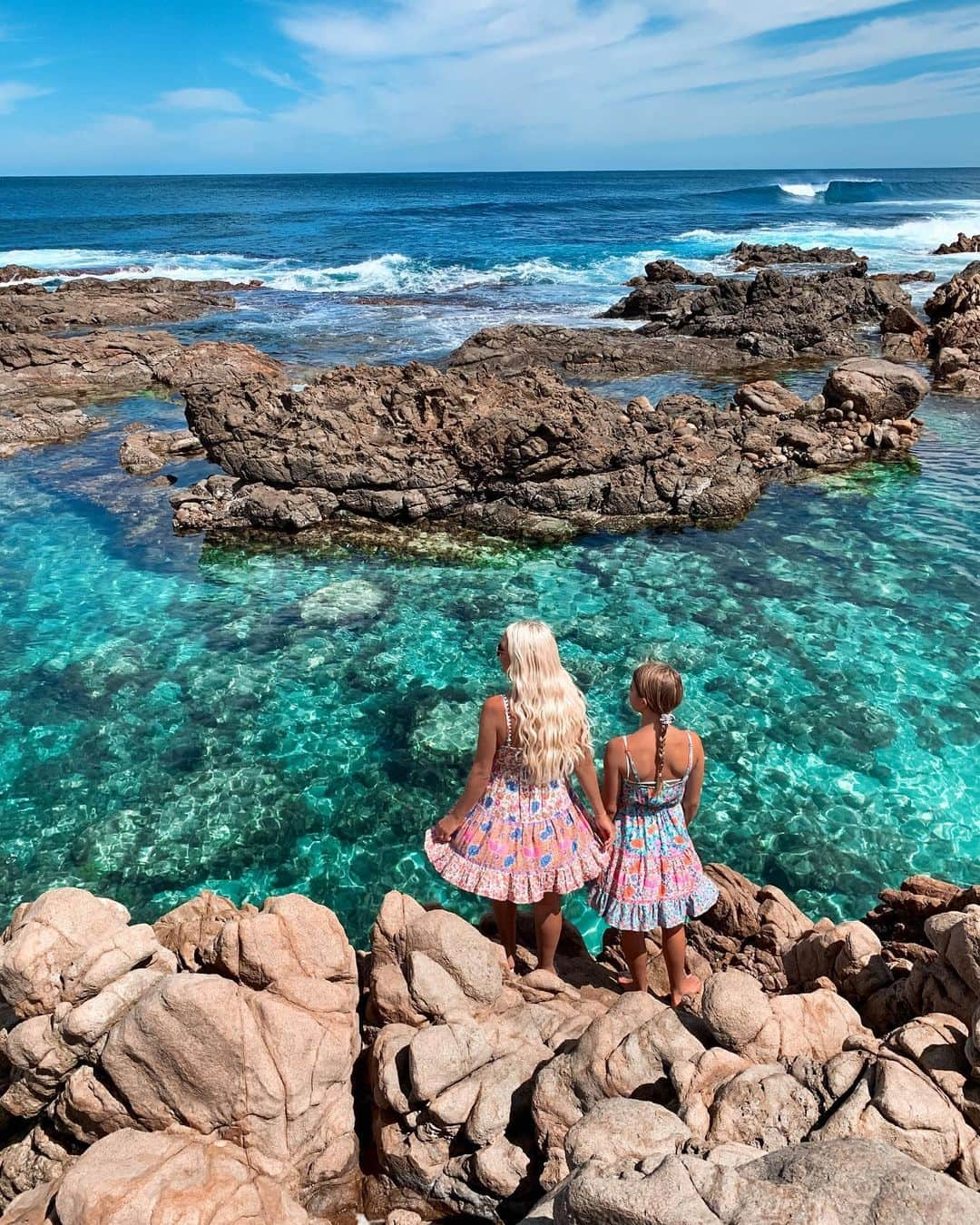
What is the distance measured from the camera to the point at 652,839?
553cm

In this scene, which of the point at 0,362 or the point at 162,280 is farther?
the point at 162,280

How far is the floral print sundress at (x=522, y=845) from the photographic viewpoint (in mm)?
5570

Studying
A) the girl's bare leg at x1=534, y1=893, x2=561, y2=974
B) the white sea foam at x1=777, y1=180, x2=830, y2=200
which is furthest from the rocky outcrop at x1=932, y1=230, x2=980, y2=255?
the white sea foam at x1=777, y1=180, x2=830, y2=200

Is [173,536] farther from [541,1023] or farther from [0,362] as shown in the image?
[0,362]

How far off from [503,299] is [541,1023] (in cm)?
4476

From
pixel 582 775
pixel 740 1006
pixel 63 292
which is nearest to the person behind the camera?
pixel 740 1006

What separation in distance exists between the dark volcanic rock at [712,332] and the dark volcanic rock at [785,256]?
14.4 m

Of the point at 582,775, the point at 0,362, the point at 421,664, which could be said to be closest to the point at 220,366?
the point at 0,362

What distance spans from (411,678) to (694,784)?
696cm

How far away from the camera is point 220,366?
27141 mm

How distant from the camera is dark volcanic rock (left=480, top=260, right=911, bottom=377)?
29859mm

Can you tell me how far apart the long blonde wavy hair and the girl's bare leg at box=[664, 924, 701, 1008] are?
149cm

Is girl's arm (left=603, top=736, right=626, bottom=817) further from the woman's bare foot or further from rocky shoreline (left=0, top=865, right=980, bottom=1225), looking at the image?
the woman's bare foot

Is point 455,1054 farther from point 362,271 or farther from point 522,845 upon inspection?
point 362,271
